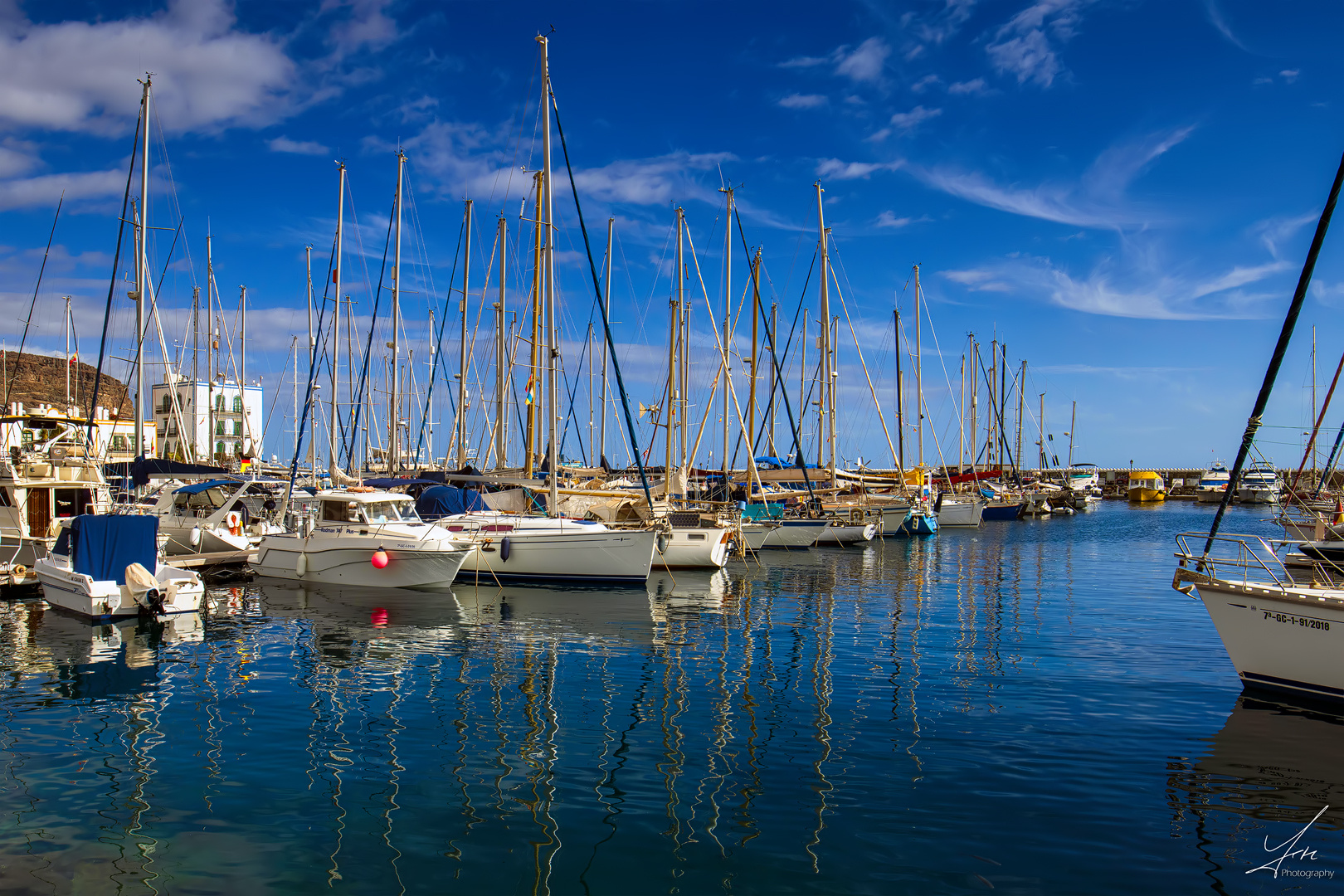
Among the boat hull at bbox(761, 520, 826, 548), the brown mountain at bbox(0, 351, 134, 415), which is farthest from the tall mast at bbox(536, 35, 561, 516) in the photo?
the brown mountain at bbox(0, 351, 134, 415)

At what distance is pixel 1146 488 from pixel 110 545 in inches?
4143

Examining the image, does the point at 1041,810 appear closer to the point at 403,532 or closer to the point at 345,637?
the point at 345,637

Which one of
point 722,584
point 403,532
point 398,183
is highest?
point 398,183

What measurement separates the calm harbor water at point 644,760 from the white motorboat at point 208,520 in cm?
845

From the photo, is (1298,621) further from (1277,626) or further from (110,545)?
(110,545)

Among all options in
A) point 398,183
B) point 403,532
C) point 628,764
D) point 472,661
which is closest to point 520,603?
A: point 403,532

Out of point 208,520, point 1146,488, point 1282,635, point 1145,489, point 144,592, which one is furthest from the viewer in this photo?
point 1146,488

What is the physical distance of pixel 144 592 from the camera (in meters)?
19.0

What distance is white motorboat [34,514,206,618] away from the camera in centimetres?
1886

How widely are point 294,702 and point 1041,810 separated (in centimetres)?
1014

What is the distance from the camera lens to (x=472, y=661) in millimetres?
15250

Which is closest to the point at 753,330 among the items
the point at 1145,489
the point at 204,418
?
the point at 204,418

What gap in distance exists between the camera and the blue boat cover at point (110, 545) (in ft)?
63.8

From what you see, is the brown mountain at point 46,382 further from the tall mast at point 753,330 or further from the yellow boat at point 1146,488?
the yellow boat at point 1146,488
